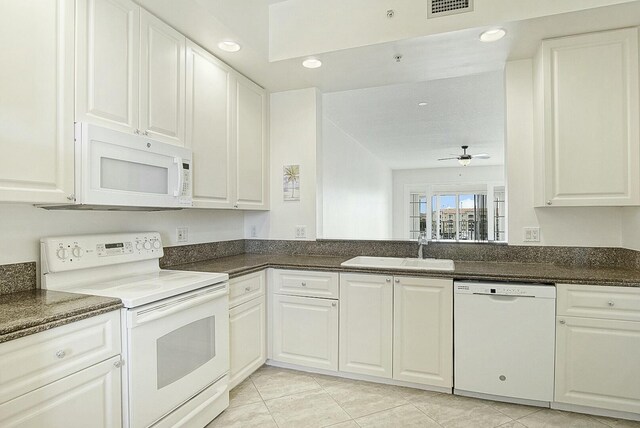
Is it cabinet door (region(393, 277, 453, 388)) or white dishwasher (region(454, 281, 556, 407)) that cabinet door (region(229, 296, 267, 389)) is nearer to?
cabinet door (region(393, 277, 453, 388))

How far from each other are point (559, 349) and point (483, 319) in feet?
1.46

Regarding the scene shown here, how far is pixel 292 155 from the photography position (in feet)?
10.6

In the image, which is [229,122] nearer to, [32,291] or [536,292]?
[32,291]

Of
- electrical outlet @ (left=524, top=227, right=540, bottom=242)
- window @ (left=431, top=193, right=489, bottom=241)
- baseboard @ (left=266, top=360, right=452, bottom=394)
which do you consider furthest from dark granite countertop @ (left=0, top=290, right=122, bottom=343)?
window @ (left=431, top=193, right=489, bottom=241)

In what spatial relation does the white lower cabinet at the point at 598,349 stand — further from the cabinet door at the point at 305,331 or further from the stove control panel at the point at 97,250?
the stove control panel at the point at 97,250

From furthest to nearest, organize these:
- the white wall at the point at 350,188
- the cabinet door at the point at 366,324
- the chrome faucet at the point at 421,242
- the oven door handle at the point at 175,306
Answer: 1. the white wall at the point at 350,188
2. the chrome faucet at the point at 421,242
3. the cabinet door at the point at 366,324
4. the oven door handle at the point at 175,306

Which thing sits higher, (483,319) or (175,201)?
(175,201)

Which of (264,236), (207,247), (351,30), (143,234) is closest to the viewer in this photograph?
(143,234)

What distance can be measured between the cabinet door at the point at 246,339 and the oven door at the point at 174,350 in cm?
18

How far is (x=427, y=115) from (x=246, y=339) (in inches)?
140

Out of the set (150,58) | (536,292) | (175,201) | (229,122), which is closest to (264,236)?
(229,122)

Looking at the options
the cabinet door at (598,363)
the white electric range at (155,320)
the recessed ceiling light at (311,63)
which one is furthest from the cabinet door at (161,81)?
the cabinet door at (598,363)

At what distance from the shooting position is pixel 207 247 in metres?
2.91

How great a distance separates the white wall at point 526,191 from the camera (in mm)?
2529
